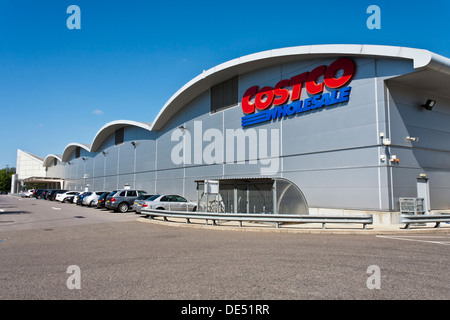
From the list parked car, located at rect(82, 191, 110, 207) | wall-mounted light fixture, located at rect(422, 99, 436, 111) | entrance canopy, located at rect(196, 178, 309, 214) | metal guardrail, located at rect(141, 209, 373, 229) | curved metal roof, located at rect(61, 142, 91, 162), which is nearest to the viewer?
metal guardrail, located at rect(141, 209, 373, 229)

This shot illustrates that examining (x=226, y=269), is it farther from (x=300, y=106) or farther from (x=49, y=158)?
(x=49, y=158)

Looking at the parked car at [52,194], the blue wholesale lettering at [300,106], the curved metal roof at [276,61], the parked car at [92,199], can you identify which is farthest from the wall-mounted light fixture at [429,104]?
the parked car at [52,194]

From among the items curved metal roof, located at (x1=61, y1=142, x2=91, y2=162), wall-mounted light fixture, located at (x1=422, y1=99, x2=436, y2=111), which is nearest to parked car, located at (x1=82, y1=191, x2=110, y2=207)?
curved metal roof, located at (x1=61, y1=142, x2=91, y2=162)

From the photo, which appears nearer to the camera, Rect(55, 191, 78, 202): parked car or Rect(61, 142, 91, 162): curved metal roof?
Rect(55, 191, 78, 202): parked car

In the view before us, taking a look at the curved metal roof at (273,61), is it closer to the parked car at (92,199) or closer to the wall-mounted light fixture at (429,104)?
the wall-mounted light fixture at (429,104)

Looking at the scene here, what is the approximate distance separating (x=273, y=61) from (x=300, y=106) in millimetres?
3979

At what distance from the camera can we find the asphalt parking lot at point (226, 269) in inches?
192

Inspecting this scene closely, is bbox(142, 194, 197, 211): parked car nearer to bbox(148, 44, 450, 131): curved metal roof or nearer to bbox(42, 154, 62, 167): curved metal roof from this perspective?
bbox(148, 44, 450, 131): curved metal roof

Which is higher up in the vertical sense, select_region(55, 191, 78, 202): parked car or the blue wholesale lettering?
the blue wholesale lettering

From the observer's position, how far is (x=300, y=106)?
18.9m

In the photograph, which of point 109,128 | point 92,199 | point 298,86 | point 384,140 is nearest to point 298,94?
point 298,86

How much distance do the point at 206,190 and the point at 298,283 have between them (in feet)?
35.3

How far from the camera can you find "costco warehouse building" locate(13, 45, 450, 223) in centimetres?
1541

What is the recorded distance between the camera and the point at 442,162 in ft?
58.5
